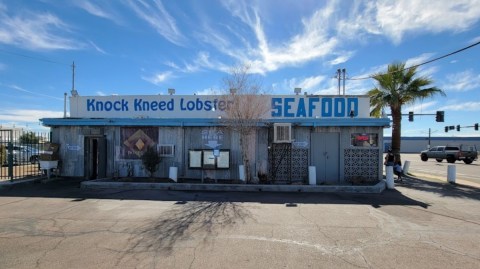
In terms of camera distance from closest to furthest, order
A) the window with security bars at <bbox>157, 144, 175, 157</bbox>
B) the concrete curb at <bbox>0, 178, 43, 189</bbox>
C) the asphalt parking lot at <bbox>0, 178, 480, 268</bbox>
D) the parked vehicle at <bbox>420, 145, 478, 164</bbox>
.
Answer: the asphalt parking lot at <bbox>0, 178, 480, 268</bbox>
the concrete curb at <bbox>0, 178, 43, 189</bbox>
the window with security bars at <bbox>157, 144, 175, 157</bbox>
the parked vehicle at <bbox>420, 145, 478, 164</bbox>

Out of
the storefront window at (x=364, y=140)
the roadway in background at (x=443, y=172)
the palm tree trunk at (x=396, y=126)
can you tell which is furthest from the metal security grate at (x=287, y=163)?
the roadway in background at (x=443, y=172)

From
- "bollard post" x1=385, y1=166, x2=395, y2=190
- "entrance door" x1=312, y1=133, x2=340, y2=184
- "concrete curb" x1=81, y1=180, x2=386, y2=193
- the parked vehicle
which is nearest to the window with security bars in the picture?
"concrete curb" x1=81, y1=180, x2=386, y2=193

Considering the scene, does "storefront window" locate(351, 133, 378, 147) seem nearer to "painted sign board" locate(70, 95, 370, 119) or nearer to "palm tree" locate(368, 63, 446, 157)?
"painted sign board" locate(70, 95, 370, 119)

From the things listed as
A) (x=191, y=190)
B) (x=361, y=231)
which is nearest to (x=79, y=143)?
(x=191, y=190)

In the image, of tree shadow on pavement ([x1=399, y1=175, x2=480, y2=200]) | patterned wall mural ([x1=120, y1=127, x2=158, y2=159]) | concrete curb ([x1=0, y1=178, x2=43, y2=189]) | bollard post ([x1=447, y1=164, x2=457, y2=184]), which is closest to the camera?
tree shadow on pavement ([x1=399, y1=175, x2=480, y2=200])

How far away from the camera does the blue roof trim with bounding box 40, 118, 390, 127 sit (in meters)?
14.8

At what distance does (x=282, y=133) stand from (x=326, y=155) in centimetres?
243

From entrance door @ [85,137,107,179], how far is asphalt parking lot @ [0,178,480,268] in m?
3.77

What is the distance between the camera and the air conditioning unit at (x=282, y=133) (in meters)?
14.5

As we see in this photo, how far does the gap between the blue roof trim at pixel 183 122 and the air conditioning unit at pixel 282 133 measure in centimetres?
52

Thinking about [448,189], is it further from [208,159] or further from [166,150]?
[166,150]

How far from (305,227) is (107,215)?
4.84 meters

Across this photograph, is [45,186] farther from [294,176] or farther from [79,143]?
[294,176]

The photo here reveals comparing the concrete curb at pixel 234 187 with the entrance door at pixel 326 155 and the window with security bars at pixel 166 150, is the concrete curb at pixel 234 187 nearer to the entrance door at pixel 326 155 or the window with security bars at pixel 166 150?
the entrance door at pixel 326 155
